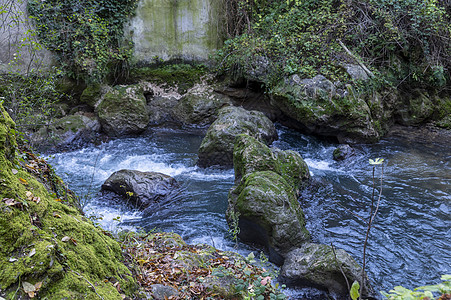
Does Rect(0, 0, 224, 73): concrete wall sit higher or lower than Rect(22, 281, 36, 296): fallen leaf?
higher

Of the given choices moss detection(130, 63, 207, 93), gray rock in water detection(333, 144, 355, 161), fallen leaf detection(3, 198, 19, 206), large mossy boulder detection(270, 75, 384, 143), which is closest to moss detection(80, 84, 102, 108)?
moss detection(130, 63, 207, 93)

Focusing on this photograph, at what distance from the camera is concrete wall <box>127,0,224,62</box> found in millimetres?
11633

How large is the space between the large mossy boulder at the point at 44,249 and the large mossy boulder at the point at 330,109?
7346 mm

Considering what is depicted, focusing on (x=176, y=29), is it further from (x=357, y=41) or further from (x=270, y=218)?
(x=270, y=218)

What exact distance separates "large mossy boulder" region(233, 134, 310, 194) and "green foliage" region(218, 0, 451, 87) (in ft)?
12.9

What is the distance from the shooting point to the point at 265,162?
5.84 m

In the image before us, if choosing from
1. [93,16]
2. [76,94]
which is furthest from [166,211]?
[93,16]

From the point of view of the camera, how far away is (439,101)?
9961mm

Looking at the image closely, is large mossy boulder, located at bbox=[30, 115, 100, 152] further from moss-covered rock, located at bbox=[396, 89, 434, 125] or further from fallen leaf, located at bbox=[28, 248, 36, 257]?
moss-covered rock, located at bbox=[396, 89, 434, 125]

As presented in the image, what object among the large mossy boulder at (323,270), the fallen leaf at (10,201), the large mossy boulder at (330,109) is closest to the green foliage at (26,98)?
the fallen leaf at (10,201)

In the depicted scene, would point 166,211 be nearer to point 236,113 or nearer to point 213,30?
point 236,113

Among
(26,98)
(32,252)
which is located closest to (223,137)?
(26,98)

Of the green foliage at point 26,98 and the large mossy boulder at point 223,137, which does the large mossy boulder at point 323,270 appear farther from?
the green foliage at point 26,98

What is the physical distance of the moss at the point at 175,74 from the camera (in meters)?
11.9
